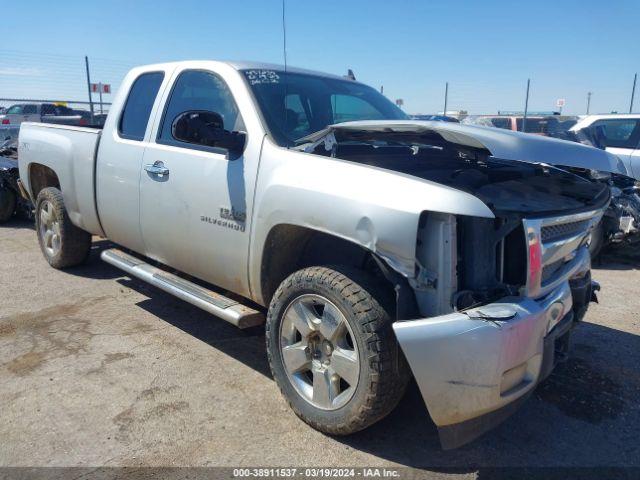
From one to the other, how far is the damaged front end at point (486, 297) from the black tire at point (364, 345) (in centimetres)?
18

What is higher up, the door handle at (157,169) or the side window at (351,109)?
the side window at (351,109)

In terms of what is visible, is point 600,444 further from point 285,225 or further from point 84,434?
point 84,434

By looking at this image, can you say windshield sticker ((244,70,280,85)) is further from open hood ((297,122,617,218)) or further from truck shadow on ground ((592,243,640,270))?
truck shadow on ground ((592,243,640,270))

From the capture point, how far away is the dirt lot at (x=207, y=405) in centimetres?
A: 279

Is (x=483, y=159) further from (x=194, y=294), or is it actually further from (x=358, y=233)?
(x=194, y=294)

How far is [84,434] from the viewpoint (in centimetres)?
295

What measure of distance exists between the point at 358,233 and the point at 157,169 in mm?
1930

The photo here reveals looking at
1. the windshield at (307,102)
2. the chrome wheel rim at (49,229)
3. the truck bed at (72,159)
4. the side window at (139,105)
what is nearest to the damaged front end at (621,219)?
the windshield at (307,102)

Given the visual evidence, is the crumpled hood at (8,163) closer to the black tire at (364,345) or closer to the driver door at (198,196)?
the driver door at (198,196)

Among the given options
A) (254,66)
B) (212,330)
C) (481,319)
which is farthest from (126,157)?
(481,319)

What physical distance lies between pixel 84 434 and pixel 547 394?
2759 millimetres

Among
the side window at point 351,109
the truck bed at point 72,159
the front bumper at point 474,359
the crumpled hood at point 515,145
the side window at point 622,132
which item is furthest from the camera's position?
the side window at point 622,132

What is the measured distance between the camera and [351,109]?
423cm

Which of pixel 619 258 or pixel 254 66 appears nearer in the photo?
pixel 254 66
